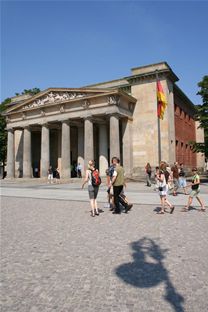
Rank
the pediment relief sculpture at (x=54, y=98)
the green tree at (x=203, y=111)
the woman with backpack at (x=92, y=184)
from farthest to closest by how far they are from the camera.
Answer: the pediment relief sculpture at (x=54, y=98)
the green tree at (x=203, y=111)
the woman with backpack at (x=92, y=184)

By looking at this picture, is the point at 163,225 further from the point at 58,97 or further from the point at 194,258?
the point at 58,97

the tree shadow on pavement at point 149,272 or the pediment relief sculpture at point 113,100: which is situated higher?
the pediment relief sculpture at point 113,100

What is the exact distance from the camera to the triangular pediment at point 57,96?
33.7 m

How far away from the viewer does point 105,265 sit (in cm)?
510

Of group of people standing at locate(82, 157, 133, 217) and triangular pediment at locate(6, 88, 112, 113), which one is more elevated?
triangular pediment at locate(6, 88, 112, 113)

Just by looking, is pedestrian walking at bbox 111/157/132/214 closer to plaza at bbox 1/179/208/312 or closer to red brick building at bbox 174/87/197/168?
plaza at bbox 1/179/208/312

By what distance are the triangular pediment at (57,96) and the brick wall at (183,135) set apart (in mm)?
13679

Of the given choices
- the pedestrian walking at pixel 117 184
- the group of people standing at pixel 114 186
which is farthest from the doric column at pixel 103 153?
the pedestrian walking at pixel 117 184

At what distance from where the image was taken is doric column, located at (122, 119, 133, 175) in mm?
Result: 34009

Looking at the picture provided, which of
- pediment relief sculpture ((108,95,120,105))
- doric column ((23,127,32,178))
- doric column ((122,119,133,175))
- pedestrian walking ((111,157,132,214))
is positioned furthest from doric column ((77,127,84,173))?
pedestrian walking ((111,157,132,214))

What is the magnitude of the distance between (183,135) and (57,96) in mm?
20221

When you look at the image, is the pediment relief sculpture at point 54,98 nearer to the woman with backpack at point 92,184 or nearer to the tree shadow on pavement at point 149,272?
the woman with backpack at point 92,184

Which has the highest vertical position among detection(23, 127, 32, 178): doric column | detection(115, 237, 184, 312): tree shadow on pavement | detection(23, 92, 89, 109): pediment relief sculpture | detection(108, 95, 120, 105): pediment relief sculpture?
detection(23, 92, 89, 109): pediment relief sculpture

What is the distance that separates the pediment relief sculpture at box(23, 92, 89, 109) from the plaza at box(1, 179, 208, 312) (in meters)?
27.6
